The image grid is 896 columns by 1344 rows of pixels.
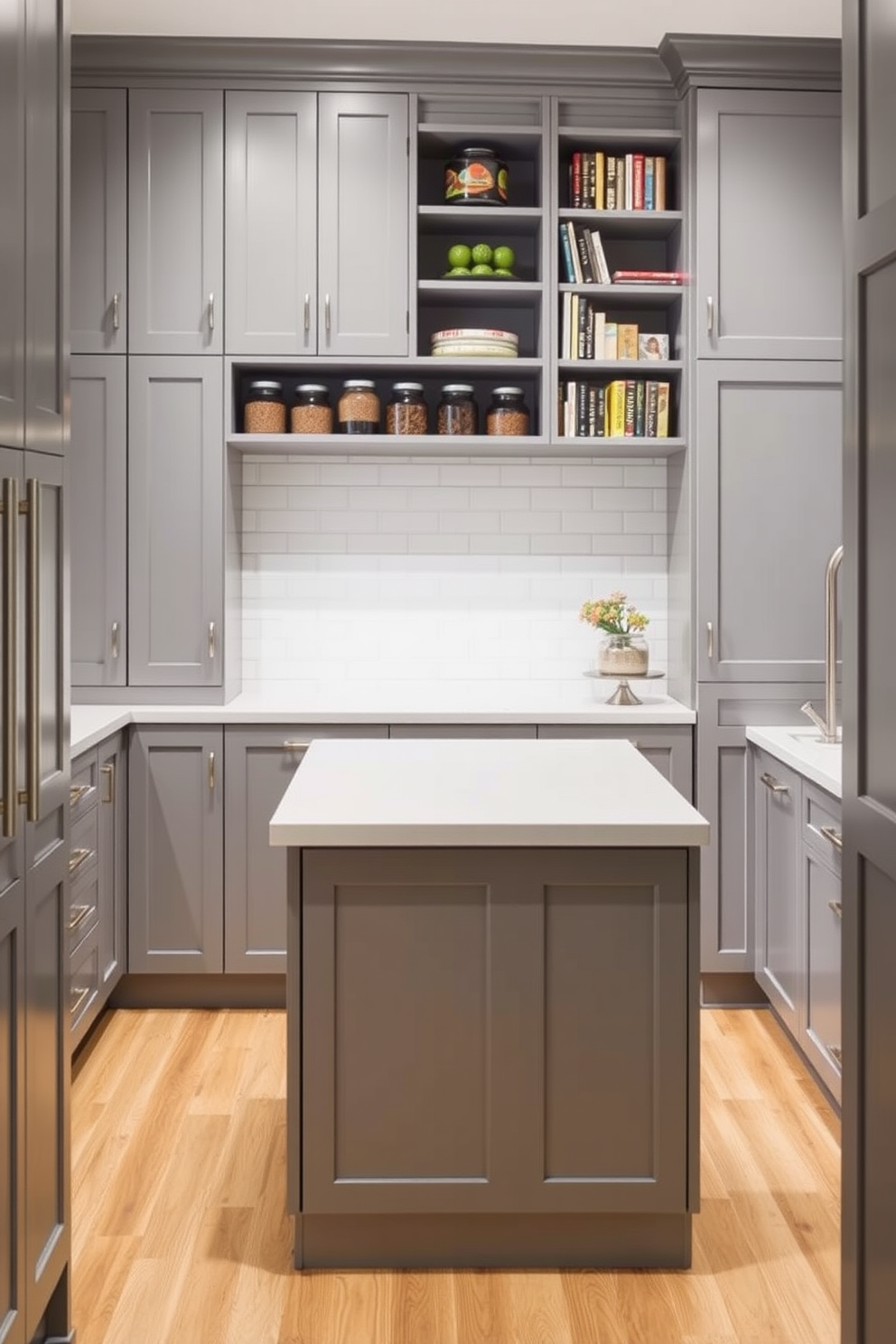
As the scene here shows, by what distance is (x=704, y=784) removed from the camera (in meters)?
3.90

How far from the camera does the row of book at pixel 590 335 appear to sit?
158 inches

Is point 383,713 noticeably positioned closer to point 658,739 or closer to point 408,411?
point 658,739

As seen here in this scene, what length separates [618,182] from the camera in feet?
13.2

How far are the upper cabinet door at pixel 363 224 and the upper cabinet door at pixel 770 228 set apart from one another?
94 cm

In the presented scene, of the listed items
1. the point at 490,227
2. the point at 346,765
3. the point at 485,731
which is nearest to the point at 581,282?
the point at 490,227

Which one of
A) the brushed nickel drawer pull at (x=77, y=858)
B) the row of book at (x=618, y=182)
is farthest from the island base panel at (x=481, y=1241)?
the row of book at (x=618, y=182)

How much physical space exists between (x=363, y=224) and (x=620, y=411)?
3.33 feet

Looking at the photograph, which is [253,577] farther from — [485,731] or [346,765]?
[346,765]

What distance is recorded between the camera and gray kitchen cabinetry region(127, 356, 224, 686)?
3.92 meters

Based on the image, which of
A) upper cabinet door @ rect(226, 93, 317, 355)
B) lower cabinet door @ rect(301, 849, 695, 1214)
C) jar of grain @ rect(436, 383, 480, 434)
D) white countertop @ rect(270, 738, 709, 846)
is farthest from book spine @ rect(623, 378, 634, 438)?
lower cabinet door @ rect(301, 849, 695, 1214)

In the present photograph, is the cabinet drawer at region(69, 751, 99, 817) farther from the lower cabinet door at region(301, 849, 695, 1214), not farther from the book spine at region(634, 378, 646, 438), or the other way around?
the book spine at region(634, 378, 646, 438)

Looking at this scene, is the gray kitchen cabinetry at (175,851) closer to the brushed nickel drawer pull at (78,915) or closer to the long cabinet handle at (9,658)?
the brushed nickel drawer pull at (78,915)

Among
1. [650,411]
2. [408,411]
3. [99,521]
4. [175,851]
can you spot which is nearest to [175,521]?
[99,521]

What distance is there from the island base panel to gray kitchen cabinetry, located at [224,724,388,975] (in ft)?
4.95
